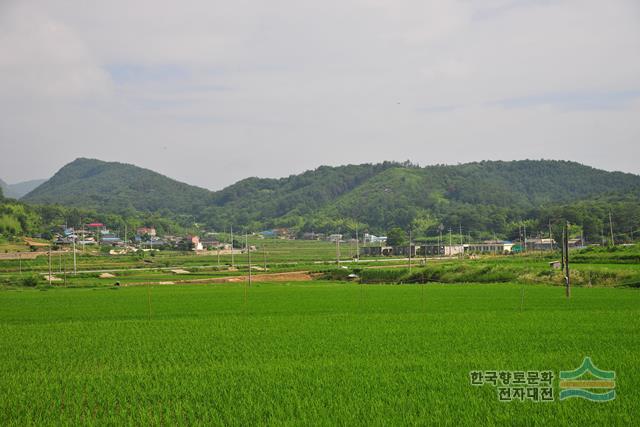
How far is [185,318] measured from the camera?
24.3m

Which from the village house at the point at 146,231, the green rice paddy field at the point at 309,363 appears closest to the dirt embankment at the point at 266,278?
the green rice paddy field at the point at 309,363

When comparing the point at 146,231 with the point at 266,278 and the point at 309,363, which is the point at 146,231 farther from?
the point at 309,363

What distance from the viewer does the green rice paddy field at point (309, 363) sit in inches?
380

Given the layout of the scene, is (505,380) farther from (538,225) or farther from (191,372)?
(538,225)

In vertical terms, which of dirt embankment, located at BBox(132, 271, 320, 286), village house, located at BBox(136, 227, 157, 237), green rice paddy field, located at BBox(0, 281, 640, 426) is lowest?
dirt embankment, located at BBox(132, 271, 320, 286)

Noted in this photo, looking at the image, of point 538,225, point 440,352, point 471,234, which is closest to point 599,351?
point 440,352

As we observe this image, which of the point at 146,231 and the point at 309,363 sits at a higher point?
the point at 146,231

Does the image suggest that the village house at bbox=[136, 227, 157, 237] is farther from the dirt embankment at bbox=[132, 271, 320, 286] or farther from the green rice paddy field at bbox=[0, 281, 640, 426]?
the green rice paddy field at bbox=[0, 281, 640, 426]

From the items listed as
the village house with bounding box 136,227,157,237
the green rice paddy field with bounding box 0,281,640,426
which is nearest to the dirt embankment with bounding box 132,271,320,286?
the green rice paddy field with bounding box 0,281,640,426

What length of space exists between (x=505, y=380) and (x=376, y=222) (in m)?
174

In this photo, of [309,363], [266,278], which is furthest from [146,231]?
[309,363]

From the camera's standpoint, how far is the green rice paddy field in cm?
964

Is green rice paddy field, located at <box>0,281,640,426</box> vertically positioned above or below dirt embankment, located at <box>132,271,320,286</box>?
above

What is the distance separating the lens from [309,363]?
535 inches
